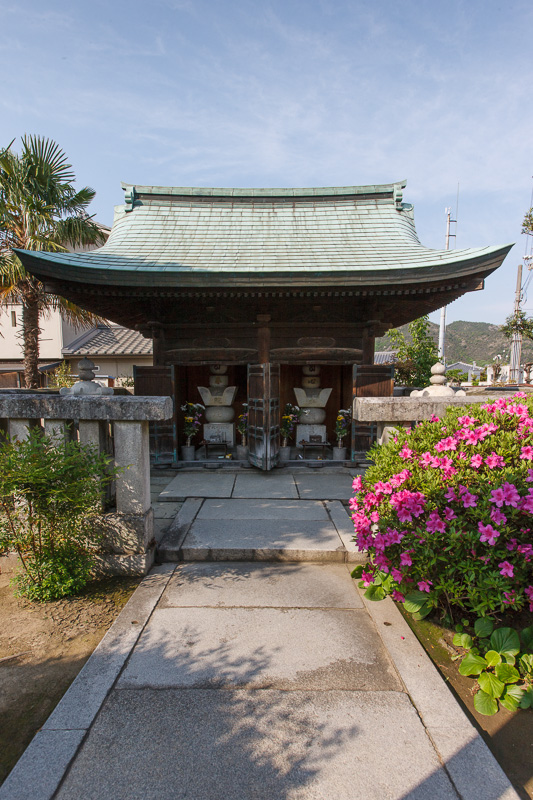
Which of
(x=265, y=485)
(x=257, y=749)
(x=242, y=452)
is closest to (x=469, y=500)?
(x=257, y=749)

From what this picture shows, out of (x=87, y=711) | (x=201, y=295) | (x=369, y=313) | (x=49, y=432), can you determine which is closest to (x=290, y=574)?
(x=87, y=711)

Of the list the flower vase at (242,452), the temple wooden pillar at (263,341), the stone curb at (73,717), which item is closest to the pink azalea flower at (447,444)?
the stone curb at (73,717)

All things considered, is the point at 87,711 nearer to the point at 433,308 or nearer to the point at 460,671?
the point at 460,671

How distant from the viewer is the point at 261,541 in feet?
13.5

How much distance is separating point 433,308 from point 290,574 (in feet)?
20.8

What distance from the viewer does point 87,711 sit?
6.91 feet

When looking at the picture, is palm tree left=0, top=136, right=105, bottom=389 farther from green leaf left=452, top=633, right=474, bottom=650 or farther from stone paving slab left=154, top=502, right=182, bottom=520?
green leaf left=452, top=633, right=474, bottom=650

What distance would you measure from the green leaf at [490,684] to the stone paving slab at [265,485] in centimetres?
355

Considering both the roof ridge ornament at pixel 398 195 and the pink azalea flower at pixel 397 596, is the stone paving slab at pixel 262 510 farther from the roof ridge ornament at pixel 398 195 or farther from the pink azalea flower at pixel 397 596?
the roof ridge ornament at pixel 398 195

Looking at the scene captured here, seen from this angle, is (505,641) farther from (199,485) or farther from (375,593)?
(199,485)

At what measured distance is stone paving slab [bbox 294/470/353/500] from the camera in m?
5.81

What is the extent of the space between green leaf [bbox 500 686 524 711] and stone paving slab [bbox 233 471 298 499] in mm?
3640

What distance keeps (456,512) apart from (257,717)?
1.71 m

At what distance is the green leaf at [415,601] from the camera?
2.77 meters
